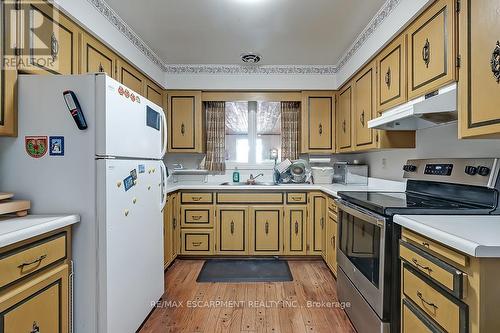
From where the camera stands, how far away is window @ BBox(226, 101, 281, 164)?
387 cm

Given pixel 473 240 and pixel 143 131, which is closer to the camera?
pixel 473 240

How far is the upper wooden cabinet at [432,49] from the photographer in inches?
58.6

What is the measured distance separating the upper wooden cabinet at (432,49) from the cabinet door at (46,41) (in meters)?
2.29

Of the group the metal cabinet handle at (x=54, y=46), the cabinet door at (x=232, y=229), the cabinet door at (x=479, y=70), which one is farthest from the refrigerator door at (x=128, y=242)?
the cabinet door at (x=479, y=70)

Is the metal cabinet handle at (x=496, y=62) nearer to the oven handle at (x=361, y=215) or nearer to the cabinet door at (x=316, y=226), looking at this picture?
the oven handle at (x=361, y=215)

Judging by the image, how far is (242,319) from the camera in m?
2.05

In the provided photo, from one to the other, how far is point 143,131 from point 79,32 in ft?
2.64

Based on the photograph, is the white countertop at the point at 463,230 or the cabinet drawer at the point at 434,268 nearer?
the white countertop at the point at 463,230

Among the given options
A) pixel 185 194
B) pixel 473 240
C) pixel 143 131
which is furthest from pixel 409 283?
pixel 185 194

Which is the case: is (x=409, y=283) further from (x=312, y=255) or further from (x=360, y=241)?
(x=312, y=255)

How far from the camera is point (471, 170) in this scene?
1.56 m

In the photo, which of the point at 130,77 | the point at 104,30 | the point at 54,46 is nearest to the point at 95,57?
the point at 104,30

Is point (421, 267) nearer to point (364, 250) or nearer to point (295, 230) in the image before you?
point (364, 250)

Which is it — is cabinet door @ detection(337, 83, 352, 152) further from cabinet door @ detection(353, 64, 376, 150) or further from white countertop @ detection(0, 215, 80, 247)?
white countertop @ detection(0, 215, 80, 247)
